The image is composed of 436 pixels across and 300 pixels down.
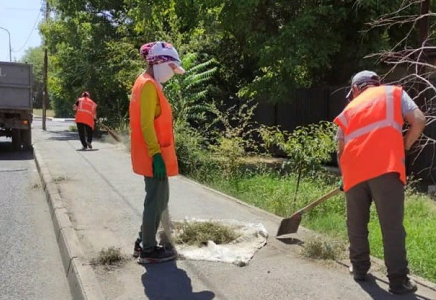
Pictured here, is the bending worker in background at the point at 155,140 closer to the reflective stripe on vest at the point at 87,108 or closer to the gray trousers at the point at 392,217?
the gray trousers at the point at 392,217

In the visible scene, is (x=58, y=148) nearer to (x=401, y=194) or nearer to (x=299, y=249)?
(x=299, y=249)

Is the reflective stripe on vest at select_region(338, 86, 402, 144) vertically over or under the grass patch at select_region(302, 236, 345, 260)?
over

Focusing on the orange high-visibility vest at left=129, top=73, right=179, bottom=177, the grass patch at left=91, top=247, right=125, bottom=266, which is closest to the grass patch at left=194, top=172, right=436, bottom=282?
the orange high-visibility vest at left=129, top=73, right=179, bottom=177

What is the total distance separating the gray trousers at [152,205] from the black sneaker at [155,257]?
0.12 meters

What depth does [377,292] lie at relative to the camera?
13.6ft

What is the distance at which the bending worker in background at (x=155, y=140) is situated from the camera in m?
4.63

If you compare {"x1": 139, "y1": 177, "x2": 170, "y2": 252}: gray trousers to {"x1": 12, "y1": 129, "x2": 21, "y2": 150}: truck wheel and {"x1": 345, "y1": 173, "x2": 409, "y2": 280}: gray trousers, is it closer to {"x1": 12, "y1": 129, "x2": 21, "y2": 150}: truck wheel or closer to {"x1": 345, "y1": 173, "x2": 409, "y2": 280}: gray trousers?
{"x1": 345, "y1": 173, "x2": 409, "y2": 280}: gray trousers

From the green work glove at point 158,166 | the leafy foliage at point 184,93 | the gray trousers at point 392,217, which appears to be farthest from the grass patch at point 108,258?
the leafy foliage at point 184,93

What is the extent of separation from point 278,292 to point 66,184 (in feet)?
20.5

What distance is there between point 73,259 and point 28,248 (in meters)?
1.36

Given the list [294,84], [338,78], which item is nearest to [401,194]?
[294,84]

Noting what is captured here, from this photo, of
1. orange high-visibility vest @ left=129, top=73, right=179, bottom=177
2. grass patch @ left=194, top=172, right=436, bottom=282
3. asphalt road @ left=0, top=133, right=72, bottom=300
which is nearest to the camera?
orange high-visibility vest @ left=129, top=73, right=179, bottom=177

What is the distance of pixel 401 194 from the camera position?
159 inches

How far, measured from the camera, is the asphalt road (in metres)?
4.86
